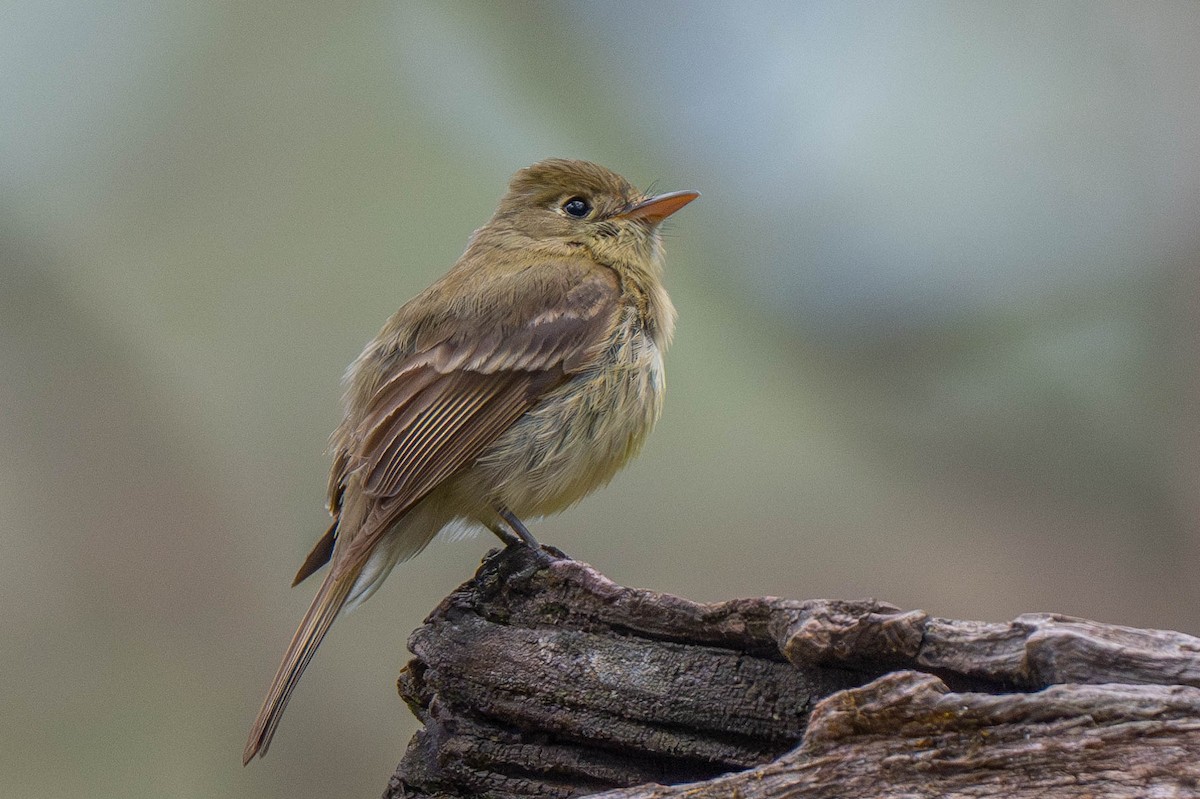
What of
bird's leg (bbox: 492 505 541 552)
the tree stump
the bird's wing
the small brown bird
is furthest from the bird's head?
the tree stump

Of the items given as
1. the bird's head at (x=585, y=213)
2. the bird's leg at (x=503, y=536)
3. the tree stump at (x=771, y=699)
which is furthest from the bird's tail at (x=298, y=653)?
the bird's head at (x=585, y=213)

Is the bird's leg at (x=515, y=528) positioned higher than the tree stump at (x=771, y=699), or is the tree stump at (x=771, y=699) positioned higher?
the bird's leg at (x=515, y=528)

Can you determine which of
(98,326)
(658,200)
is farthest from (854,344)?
(98,326)

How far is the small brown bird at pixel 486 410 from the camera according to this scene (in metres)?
3.02

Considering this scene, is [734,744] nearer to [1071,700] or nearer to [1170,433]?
[1071,700]

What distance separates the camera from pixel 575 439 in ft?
10.4

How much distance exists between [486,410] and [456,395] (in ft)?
0.31

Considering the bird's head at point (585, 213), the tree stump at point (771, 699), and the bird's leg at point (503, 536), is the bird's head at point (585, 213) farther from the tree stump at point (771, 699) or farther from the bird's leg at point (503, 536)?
the tree stump at point (771, 699)

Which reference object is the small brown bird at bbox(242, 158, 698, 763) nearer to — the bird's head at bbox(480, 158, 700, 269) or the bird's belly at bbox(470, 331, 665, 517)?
the bird's belly at bbox(470, 331, 665, 517)

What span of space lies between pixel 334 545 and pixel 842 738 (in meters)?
1.88

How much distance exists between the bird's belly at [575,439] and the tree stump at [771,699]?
436mm

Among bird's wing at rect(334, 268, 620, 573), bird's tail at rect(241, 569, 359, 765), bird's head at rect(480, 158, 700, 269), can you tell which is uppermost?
bird's head at rect(480, 158, 700, 269)

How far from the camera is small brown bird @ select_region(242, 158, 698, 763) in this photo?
9.90 feet

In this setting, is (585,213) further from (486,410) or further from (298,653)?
(298,653)
